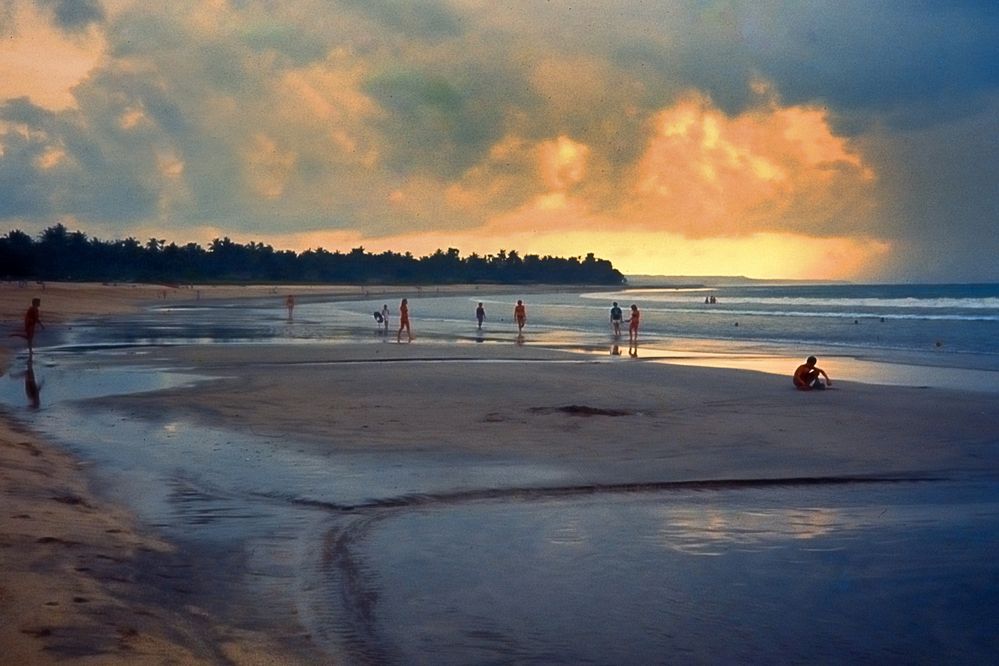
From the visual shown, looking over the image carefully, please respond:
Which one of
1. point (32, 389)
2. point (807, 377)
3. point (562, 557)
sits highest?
point (807, 377)

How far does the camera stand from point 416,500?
10492mm

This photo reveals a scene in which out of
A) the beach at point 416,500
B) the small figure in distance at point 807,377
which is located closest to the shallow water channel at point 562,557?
the beach at point 416,500

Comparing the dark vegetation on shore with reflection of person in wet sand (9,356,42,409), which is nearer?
reflection of person in wet sand (9,356,42,409)

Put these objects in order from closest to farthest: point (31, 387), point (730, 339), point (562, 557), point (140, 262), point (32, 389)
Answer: point (562, 557)
point (32, 389)
point (31, 387)
point (730, 339)
point (140, 262)

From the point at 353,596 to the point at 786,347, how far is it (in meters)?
35.1

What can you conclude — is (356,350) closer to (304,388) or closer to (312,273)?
(304,388)

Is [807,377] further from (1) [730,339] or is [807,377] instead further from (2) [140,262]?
(2) [140,262]

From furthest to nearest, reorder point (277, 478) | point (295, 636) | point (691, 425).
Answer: point (691, 425), point (277, 478), point (295, 636)

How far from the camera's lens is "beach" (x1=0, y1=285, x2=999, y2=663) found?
20.7 ft

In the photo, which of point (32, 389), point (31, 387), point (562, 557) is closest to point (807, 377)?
point (562, 557)

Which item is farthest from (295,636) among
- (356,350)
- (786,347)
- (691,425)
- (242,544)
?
(786,347)

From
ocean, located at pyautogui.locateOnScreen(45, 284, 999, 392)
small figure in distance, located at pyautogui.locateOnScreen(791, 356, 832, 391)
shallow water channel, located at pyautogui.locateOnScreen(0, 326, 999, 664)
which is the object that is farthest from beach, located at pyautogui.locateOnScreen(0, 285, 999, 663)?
ocean, located at pyautogui.locateOnScreen(45, 284, 999, 392)

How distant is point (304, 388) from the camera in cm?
2052

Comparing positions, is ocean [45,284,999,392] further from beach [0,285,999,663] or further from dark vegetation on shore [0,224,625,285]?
dark vegetation on shore [0,224,625,285]
